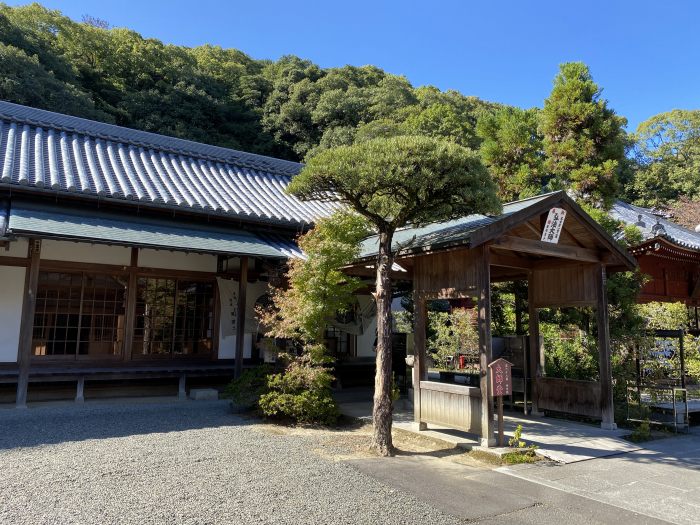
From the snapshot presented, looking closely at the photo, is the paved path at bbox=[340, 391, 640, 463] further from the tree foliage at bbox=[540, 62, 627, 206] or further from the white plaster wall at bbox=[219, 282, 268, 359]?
the tree foliage at bbox=[540, 62, 627, 206]

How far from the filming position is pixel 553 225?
7672 millimetres

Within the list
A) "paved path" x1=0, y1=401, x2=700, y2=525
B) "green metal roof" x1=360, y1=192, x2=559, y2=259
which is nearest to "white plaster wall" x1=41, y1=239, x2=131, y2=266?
"paved path" x1=0, y1=401, x2=700, y2=525

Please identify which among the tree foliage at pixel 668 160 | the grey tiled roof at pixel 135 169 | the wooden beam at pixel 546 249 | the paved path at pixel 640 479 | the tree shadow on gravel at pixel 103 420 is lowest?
the paved path at pixel 640 479

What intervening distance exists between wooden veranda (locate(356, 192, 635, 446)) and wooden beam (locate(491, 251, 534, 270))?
0.02 metres

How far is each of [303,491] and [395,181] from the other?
3.83m

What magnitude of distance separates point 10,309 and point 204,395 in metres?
4.05

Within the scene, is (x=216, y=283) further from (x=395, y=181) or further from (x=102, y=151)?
(x=395, y=181)

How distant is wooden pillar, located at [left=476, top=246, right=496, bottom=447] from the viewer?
21.8ft

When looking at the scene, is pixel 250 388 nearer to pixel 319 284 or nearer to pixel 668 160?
pixel 319 284

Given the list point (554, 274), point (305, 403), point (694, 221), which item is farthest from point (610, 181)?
point (694, 221)

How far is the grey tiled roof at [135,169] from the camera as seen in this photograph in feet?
33.5

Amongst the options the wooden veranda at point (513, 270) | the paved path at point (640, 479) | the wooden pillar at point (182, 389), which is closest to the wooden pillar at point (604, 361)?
the wooden veranda at point (513, 270)

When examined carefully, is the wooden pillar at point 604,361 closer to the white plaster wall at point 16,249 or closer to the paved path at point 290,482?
the paved path at point 290,482

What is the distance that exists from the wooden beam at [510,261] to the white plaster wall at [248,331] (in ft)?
18.0
